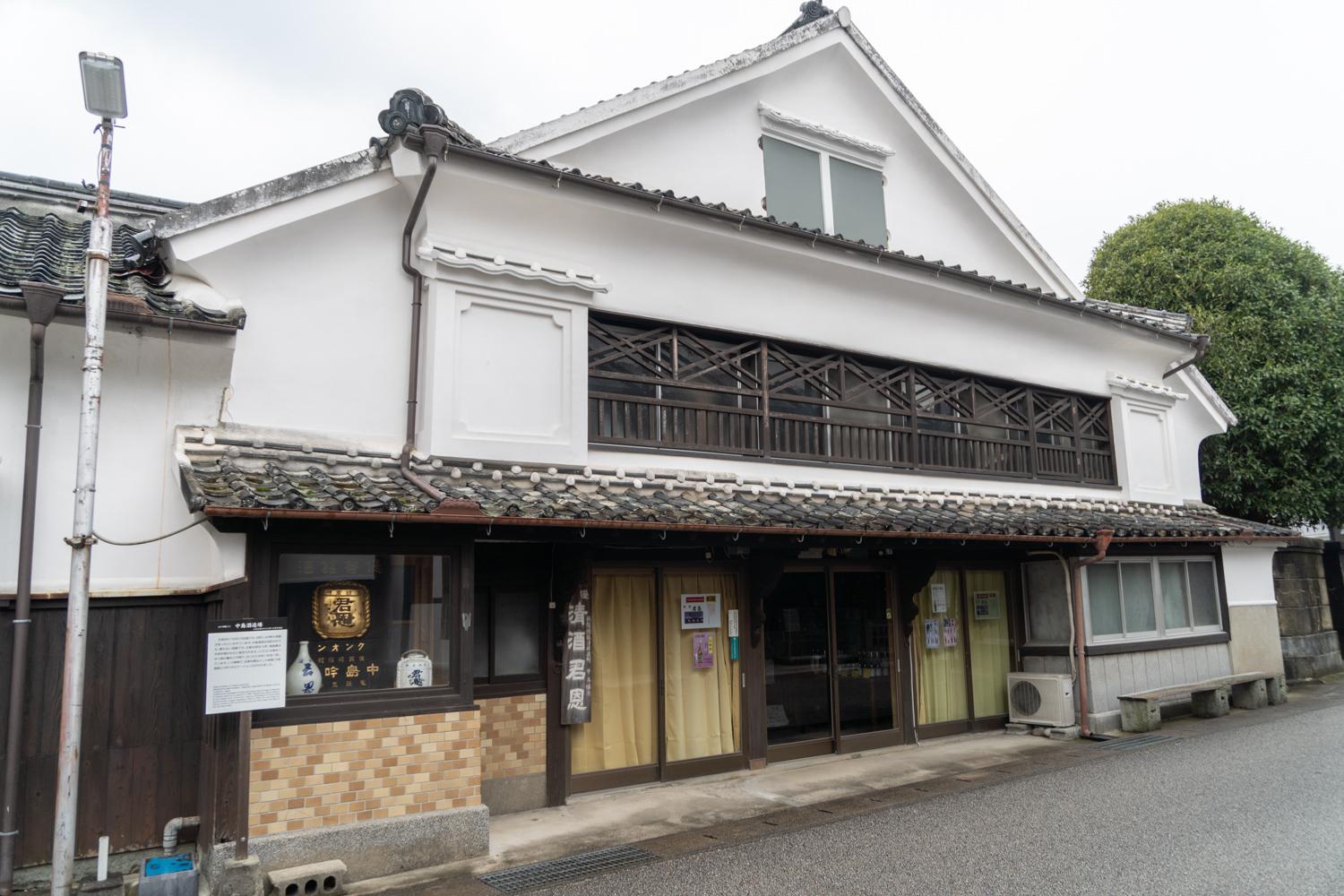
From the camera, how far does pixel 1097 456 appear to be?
1420 centimetres

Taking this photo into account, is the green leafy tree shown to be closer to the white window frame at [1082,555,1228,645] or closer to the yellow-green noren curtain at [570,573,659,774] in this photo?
the white window frame at [1082,555,1228,645]

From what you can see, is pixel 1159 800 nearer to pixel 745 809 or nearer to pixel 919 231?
pixel 745 809

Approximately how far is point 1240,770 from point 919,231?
315 inches

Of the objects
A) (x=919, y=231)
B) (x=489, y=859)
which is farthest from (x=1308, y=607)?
(x=489, y=859)

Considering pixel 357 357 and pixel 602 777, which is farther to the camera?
pixel 602 777

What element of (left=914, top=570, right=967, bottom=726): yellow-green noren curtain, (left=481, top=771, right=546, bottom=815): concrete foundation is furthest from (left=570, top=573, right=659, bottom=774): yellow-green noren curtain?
(left=914, top=570, right=967, bottom=726): yellow-green noren curtain

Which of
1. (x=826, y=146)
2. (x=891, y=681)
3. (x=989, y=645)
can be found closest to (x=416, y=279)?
(x=826, y=146)

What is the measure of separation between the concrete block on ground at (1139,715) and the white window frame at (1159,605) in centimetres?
89

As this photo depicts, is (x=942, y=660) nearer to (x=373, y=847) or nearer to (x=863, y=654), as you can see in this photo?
(x=863, y=654)

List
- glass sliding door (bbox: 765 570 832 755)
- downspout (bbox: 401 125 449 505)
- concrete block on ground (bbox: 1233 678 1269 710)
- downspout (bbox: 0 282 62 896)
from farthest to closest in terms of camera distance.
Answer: concrete block on ground (bbox: 1233 678 1269 710) < glass sliding door (bbox: 765 570 832 755) < downspout (bbox: 401 125 449 505) < downspout (bbox: 0 282 62 896)

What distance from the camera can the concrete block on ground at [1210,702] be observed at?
13023 mm

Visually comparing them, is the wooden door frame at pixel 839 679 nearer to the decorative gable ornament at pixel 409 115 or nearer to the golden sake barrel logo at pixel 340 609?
the golden sake barrel logo at pixel 340 609

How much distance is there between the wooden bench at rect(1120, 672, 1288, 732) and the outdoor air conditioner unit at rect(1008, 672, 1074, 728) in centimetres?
92

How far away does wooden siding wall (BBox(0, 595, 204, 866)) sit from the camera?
6.34 m
